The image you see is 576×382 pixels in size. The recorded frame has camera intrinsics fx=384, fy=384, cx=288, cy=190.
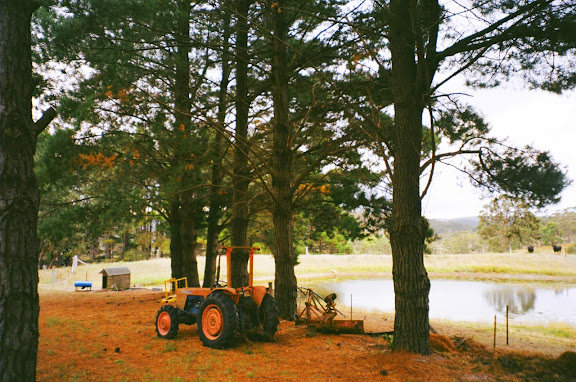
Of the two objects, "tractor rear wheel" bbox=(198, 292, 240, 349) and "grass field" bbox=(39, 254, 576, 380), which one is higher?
"tractor rear wheel" bbox=(198, 292, 240, 349)

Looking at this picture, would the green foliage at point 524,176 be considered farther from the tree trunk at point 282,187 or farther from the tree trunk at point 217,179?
the tree trunk at point 217,179

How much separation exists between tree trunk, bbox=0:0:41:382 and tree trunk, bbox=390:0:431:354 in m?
4.69

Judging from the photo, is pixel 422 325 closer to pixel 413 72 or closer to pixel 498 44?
pixel 413 72

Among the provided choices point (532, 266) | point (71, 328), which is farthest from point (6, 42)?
point (532, 266)

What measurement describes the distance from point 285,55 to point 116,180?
586 cm

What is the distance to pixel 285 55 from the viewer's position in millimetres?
9438

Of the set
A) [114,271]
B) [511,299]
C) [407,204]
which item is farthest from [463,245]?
[407,204]

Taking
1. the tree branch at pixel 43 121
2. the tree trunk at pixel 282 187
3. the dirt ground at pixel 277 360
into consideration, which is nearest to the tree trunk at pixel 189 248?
the tree trunk at pixel 282 187

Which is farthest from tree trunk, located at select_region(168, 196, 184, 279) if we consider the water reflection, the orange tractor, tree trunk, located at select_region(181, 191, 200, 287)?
the water reflection

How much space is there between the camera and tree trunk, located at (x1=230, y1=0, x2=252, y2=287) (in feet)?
30.3

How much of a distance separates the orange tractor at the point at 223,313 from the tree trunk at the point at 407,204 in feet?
7.07

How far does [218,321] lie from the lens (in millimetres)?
6168

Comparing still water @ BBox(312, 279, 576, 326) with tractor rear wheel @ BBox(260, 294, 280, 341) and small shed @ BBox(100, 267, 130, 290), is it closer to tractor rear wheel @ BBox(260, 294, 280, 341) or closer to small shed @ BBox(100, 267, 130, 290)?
tractor rear wheel @ BBox(260, 294, 280, 341)

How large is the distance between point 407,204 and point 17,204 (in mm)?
5018
